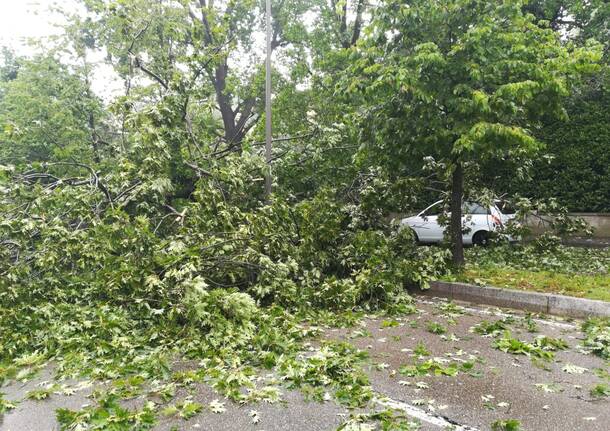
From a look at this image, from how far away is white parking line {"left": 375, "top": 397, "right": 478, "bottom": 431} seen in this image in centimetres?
310

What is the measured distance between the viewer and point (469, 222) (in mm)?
11742

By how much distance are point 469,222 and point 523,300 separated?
→ 5.71 metres

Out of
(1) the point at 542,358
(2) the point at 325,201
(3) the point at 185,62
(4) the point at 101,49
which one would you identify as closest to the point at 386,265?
(2) the point at 325,201

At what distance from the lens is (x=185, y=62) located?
9.05 meters

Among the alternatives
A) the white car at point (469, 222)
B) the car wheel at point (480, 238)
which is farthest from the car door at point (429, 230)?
the car wheel at point (480, 238)

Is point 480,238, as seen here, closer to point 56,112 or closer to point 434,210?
point 434,210

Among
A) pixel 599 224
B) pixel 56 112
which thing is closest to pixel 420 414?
pixel 599 224

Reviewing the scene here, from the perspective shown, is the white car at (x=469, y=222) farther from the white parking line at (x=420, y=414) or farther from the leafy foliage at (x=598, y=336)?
the white parking line at (x=420, y=414)

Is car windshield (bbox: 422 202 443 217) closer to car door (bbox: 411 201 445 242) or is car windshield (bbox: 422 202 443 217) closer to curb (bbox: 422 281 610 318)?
car door (bbox: 411 201 445 242)

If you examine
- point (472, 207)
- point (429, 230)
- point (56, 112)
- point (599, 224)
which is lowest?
point (429, 230)

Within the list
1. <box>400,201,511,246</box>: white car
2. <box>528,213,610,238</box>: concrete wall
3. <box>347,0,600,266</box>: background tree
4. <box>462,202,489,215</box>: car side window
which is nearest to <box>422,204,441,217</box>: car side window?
<box>400,201,511,246</box>: white car

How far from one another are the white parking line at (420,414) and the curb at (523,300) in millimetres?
3591

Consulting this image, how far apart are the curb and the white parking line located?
3591 mm

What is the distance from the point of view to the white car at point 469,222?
10055mm
